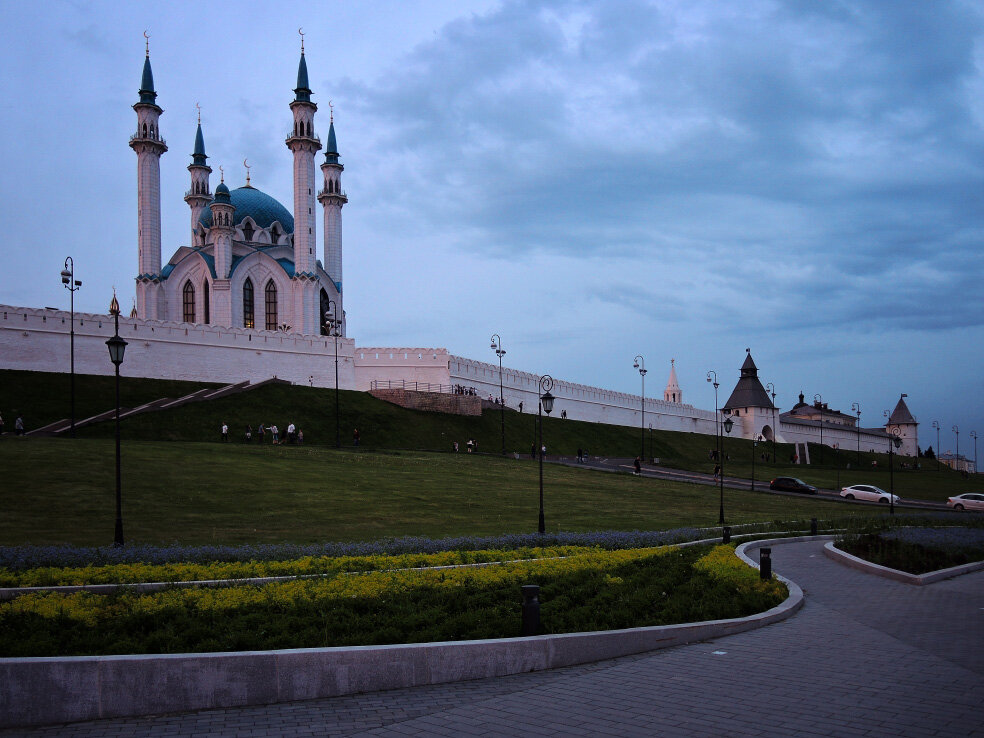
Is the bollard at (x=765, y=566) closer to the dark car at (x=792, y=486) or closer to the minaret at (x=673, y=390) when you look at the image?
the dark car at (x=792, y=486)

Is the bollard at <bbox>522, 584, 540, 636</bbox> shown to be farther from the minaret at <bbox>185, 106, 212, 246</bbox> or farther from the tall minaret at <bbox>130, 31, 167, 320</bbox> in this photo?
the minaret at <bbox>185, 106, 212, 246</bbox>

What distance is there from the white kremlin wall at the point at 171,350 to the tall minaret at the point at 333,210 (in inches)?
659

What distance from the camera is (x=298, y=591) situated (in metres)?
10.3

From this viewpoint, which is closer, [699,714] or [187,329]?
[699,714]

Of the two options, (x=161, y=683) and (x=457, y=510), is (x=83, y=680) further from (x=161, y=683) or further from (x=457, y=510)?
(x=457, y=510)

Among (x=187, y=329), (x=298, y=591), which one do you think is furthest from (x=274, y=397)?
(x=298, y=591)

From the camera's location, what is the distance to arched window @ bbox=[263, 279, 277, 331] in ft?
228

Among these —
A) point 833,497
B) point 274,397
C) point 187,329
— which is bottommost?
point 833,497

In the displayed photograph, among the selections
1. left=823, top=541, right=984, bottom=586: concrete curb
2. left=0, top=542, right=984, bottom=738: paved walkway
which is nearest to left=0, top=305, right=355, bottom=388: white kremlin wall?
left=823, top=541, right=984, bottom=586: concrete curb

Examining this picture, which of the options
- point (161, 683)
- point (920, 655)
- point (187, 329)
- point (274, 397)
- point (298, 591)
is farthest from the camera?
point (187, 329)

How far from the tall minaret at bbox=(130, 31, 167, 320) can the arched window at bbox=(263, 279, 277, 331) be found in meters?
8.82

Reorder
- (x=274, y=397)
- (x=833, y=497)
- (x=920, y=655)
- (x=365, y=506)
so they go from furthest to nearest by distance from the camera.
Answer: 1. (x=274, y=397)
2. (x=833, y=497)
3. (x=365, y=506)
4. (x=920, y=655)

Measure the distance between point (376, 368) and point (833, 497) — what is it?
110 ft

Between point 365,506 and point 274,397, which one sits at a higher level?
point 274,397
